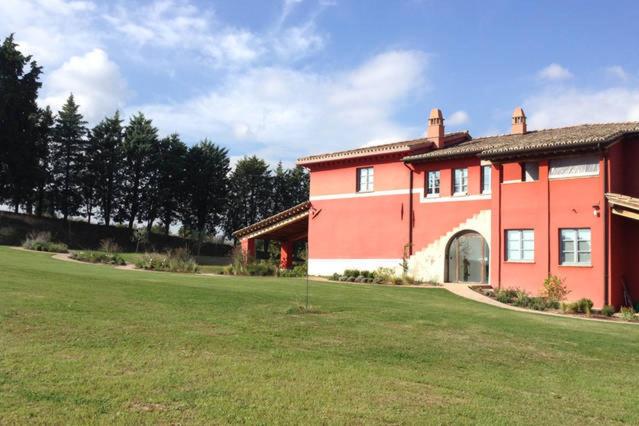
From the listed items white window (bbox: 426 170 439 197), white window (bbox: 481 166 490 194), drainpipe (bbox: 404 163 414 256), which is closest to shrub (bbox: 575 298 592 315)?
white window (bbox: 481 166 490 194)

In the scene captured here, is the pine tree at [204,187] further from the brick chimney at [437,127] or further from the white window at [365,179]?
the brick chimney at [437,127]

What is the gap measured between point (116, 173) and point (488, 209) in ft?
141

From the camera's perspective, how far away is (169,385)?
20.6 feet

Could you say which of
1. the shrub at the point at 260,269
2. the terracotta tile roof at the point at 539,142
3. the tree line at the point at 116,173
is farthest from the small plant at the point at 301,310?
the tree line at the point at 116,173

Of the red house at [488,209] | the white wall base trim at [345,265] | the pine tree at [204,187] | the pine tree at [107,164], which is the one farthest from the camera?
the pine tree at [204,187]

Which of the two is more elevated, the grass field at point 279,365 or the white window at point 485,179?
the white window at point 485,179

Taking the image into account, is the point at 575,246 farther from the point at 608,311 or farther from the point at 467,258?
the point at 467,258

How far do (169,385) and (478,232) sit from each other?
21.9 metres

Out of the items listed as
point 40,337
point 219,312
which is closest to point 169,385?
point 40,337

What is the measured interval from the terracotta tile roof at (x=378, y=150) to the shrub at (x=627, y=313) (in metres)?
12.3

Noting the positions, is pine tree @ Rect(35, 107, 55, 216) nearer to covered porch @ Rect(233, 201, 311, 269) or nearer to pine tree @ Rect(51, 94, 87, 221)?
pine tree @ Rect(51, 94, 87, 221)

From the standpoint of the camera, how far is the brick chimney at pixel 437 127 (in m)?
29.3

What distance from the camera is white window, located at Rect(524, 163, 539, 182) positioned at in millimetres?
24094

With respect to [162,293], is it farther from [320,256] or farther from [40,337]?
[320,256]
